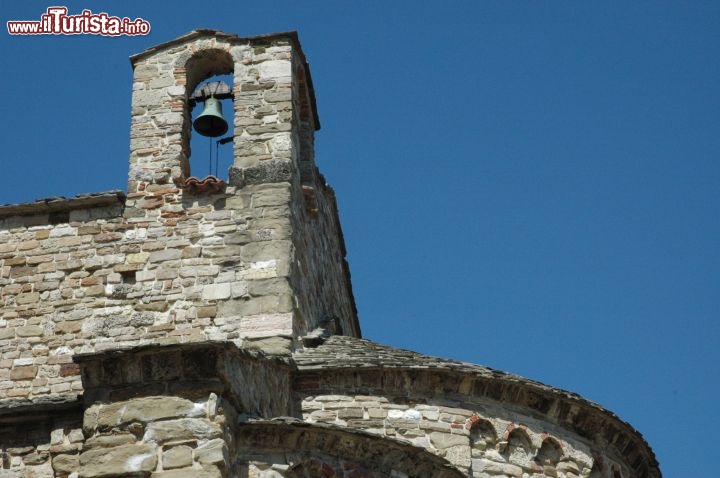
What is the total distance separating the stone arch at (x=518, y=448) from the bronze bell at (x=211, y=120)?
536cm

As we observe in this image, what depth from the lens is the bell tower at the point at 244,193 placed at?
14.0 m

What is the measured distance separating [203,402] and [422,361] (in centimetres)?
397

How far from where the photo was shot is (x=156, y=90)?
15883 mm

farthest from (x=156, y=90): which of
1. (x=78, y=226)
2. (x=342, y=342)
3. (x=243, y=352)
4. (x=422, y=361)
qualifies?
(x=243, y=352)

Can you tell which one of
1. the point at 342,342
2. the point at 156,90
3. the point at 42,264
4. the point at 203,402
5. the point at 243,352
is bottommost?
the point at 203,402

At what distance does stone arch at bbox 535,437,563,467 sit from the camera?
13.0m

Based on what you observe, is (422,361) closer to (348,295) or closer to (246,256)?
(246,256)

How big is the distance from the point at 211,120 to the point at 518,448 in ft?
18.1

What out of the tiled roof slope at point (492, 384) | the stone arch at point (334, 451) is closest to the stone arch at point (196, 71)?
the tiled roof slope at point (492, 384)

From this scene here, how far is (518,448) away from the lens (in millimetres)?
12984

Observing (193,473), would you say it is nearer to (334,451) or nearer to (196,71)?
(334,451)

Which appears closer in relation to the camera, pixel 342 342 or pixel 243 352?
pixel 243 352

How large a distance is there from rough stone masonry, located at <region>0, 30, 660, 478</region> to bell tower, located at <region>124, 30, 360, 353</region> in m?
0.02

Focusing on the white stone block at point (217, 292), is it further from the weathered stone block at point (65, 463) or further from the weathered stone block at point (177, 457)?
the weathered stone block at point (177, 457)
